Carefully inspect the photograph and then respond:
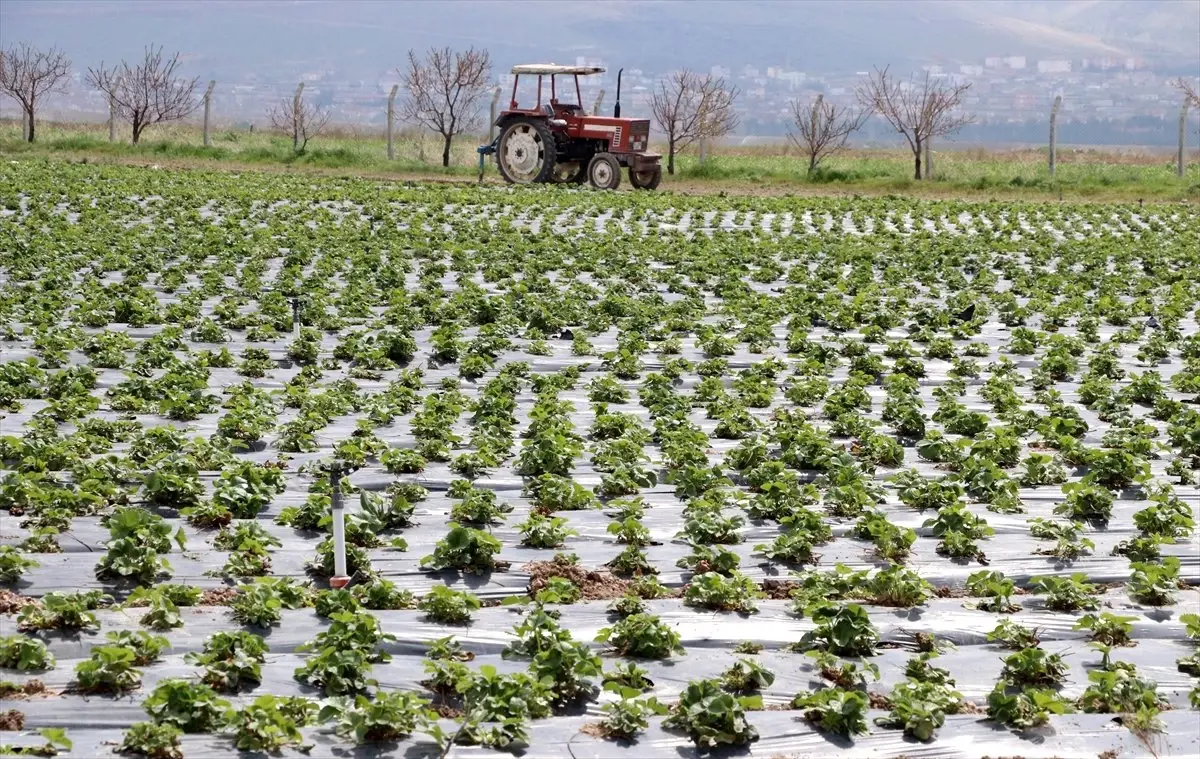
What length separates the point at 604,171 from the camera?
30625mm

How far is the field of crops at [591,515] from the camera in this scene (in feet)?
18.7

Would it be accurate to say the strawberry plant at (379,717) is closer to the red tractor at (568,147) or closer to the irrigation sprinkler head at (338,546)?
the irrigation sprinkler head at (338,546)

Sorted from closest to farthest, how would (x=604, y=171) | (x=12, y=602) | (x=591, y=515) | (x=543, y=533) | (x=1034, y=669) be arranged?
(x=1034, y=669) < (x=12, y=602) < (x=543, y=533) < (x=591, y=515) < (x=604, y=171)

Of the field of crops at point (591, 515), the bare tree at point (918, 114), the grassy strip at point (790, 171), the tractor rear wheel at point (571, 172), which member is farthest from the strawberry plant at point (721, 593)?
the bare tree at point (918, 114)

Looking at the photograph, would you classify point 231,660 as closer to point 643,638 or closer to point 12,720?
point 12,720

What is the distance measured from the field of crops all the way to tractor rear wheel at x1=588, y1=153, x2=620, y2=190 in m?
13.5

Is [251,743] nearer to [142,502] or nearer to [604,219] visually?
[142,502]

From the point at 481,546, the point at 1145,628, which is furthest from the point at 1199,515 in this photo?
the point at 481,546

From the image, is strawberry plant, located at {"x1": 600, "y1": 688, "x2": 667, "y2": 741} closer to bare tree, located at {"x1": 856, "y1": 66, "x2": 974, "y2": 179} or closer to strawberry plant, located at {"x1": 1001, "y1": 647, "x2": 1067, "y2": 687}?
strawberry plant, located at {"x1": 1001, "y1": 647, "x2": 1067, "y2": 687}

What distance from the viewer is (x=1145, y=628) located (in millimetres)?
6805

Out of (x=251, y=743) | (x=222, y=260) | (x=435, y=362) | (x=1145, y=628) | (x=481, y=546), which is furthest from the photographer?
(x=222, y=260)

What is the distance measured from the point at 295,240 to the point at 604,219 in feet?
21.2

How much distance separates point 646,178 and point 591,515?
2377cm

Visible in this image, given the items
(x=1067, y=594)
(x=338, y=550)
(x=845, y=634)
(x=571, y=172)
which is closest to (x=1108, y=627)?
(x=1067, y=594)
